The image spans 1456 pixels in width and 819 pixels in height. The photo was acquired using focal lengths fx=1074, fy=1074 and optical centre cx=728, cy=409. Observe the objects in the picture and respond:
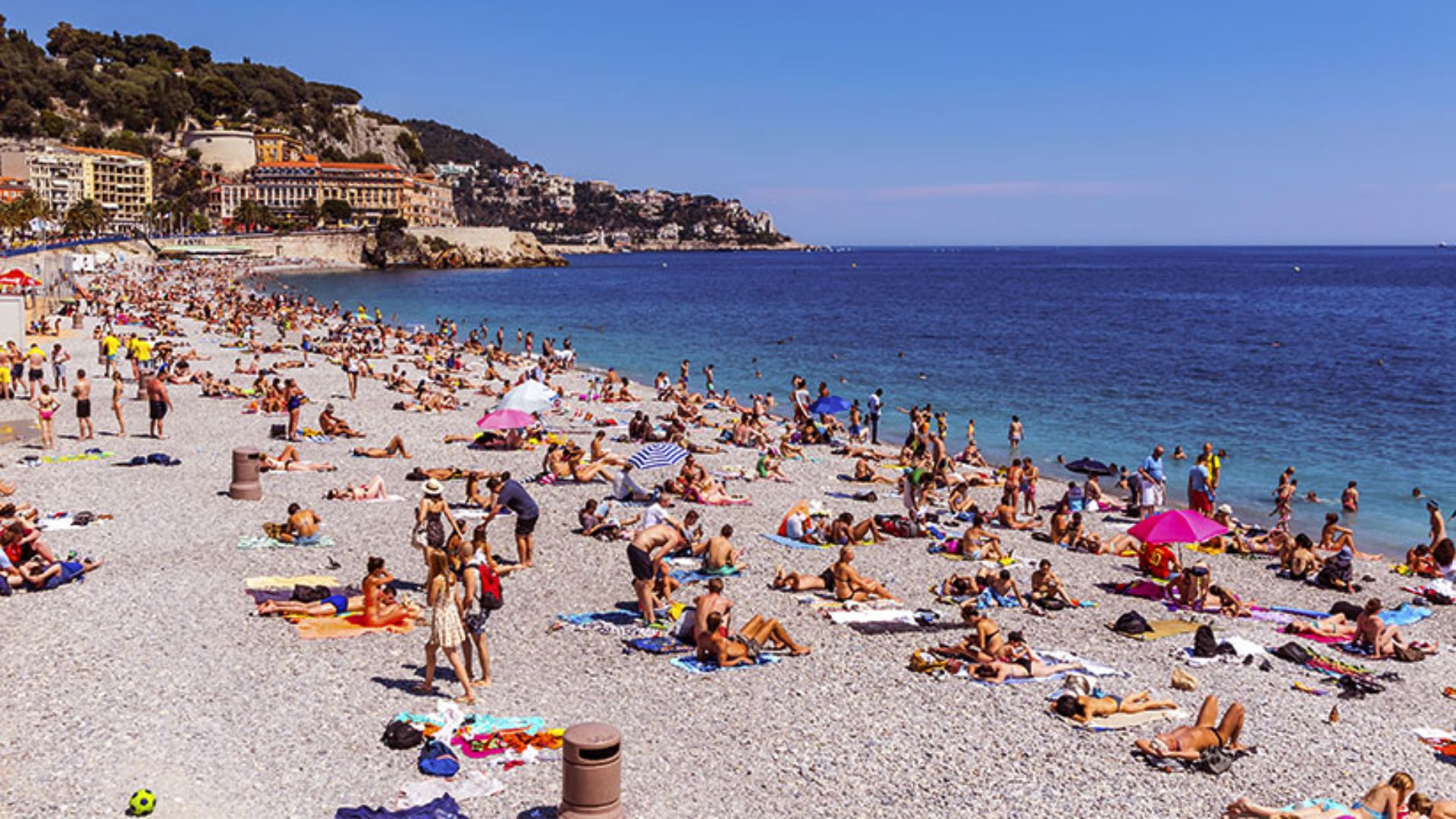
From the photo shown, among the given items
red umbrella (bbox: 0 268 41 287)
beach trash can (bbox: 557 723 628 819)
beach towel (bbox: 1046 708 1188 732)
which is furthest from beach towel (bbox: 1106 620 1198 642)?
red umbrella (bbox: 0 268 41 287)

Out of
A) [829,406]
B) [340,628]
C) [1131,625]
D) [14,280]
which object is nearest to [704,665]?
[340,628]

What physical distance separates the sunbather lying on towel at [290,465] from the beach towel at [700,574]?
8.11 m

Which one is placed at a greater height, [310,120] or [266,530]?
[310,120]

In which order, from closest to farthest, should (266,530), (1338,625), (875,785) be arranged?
(875,785)
(1338,625)
(266,530)

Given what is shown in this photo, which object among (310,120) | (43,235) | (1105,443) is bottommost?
(1105,443)

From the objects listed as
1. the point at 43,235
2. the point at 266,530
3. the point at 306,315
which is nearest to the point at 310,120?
the point at 43,235

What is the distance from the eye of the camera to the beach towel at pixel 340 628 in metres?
10.6

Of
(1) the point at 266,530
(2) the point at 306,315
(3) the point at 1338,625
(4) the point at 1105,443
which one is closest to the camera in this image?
(3) the point at 1338,625

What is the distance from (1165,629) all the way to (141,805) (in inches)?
411

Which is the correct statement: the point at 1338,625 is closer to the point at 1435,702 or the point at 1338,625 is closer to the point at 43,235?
the point at 1435,702

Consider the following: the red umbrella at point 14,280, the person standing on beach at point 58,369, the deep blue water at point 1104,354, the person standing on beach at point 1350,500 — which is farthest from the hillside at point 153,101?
the person standing on beach at point 1350,500

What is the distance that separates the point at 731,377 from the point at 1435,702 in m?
32.7

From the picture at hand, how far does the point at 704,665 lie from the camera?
414 inches

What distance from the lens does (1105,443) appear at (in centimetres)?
2909
